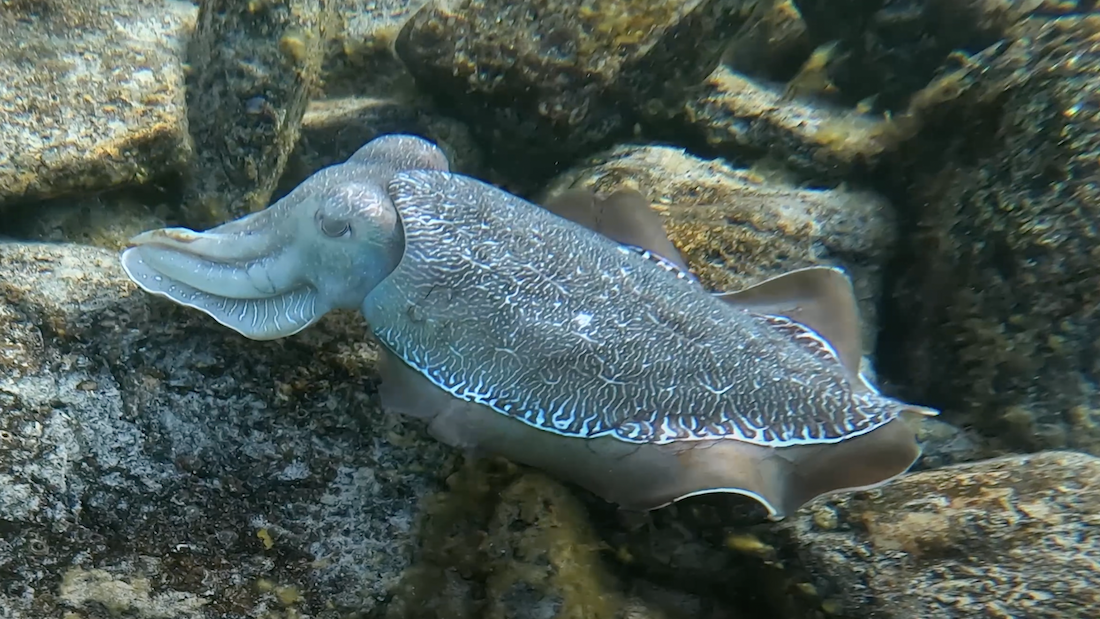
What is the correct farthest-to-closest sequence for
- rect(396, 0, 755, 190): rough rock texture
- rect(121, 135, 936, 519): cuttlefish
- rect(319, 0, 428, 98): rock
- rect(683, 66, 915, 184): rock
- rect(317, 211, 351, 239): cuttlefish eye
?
rect(319, 0, 428, 98): rock, rect(683, 66, 915, 184): rock, rect(396, 0, 755, 190): rough rock texture, rect(317, 211, 351, 239): cuttlefish eye, rect(121, 135, 936, 519): cuttlefish

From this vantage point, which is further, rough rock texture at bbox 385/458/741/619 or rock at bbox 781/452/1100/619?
rough rock texture at bbox 385/458/741/619

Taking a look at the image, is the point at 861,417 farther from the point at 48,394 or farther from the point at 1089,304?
the point at 48,394

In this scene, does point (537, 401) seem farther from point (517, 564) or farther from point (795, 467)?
point (795, 467)

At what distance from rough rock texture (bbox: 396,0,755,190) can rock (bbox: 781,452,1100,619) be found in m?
2.83

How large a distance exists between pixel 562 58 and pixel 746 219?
1.53 metres

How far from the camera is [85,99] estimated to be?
3.71 m

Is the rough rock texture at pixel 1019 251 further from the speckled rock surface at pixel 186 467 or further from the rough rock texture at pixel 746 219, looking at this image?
the speckled rock surface at pixel 186 467

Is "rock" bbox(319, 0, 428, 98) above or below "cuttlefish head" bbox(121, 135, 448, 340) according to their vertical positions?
above

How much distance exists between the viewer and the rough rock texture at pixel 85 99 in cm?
339

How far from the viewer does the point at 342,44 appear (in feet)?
17.4

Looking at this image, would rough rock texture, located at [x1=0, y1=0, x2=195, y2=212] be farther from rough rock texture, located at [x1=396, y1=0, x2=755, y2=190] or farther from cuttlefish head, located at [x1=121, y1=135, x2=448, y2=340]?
rough rock texture, located at [x1=396, y1=0, x2=755, y2=190]

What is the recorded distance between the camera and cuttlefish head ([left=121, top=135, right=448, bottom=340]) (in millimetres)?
2516

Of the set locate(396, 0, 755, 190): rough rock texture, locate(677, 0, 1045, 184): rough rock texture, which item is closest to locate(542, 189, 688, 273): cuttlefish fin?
locate(396, 0, 755, 190): rough rock texture

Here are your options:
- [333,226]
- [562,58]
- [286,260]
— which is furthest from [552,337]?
[562,58]
